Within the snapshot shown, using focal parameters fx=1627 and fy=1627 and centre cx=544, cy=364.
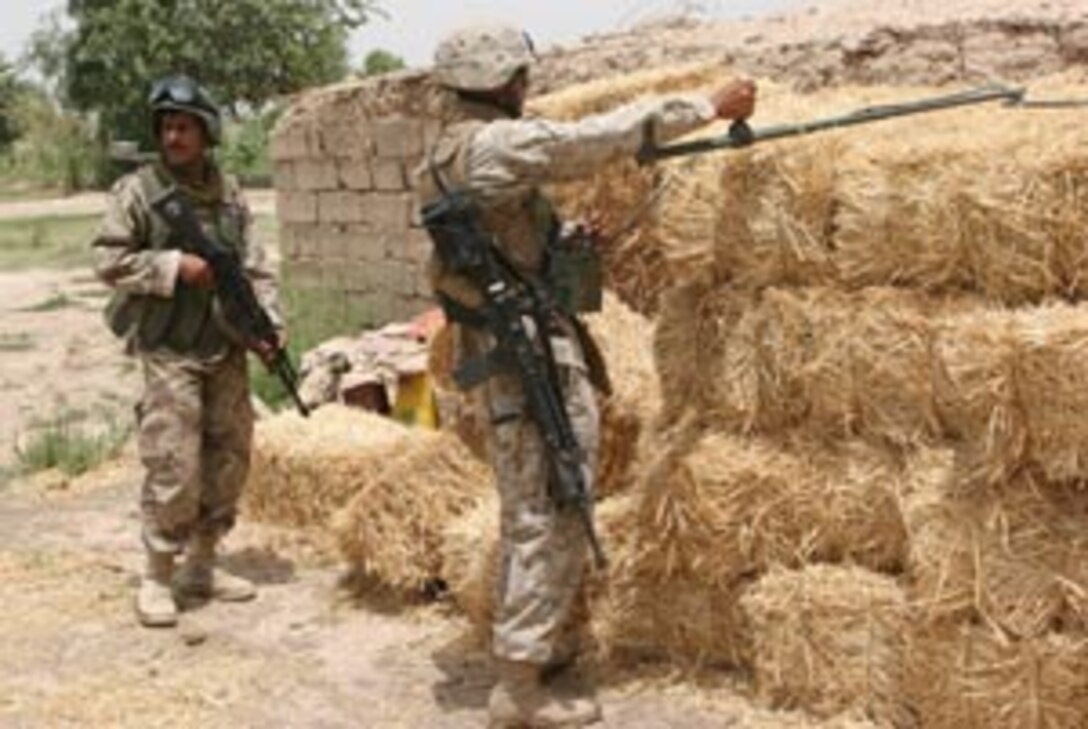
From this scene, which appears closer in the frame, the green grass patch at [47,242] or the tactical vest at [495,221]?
the tactical vest at [495,221]

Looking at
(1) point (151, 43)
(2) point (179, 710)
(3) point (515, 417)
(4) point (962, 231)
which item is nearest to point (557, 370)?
(3) point (515, 417)

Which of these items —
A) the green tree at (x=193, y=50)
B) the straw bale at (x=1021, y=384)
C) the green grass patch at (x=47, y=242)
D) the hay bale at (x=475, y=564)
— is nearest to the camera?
the straw bale at (x=1021, y=384)

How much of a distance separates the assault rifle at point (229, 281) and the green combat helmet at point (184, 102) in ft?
0.93

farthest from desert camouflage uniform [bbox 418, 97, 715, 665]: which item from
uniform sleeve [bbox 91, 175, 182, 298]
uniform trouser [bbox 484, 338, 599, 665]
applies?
uniform sleeve [bbox 91, 175, 182, 298]

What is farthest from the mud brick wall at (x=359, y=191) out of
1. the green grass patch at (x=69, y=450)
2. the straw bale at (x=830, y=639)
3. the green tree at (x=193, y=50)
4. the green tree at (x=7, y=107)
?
the green tree at (x=7, y=107)

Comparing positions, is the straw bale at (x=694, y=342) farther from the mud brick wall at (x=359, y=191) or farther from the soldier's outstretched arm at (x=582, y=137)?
the mud brick wall at (x=359, y=191)

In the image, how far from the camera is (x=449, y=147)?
4848 mm

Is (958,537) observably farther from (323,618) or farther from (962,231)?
(323,618)

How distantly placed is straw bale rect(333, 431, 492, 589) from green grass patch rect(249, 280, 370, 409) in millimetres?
4346

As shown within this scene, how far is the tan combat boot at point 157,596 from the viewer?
6.23 metres

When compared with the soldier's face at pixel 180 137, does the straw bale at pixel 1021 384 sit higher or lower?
lower

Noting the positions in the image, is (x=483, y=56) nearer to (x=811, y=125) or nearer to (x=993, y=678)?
(x=811, y=125)

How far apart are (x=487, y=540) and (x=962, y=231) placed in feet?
6.92

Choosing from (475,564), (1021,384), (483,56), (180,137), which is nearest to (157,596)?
(475,564)
